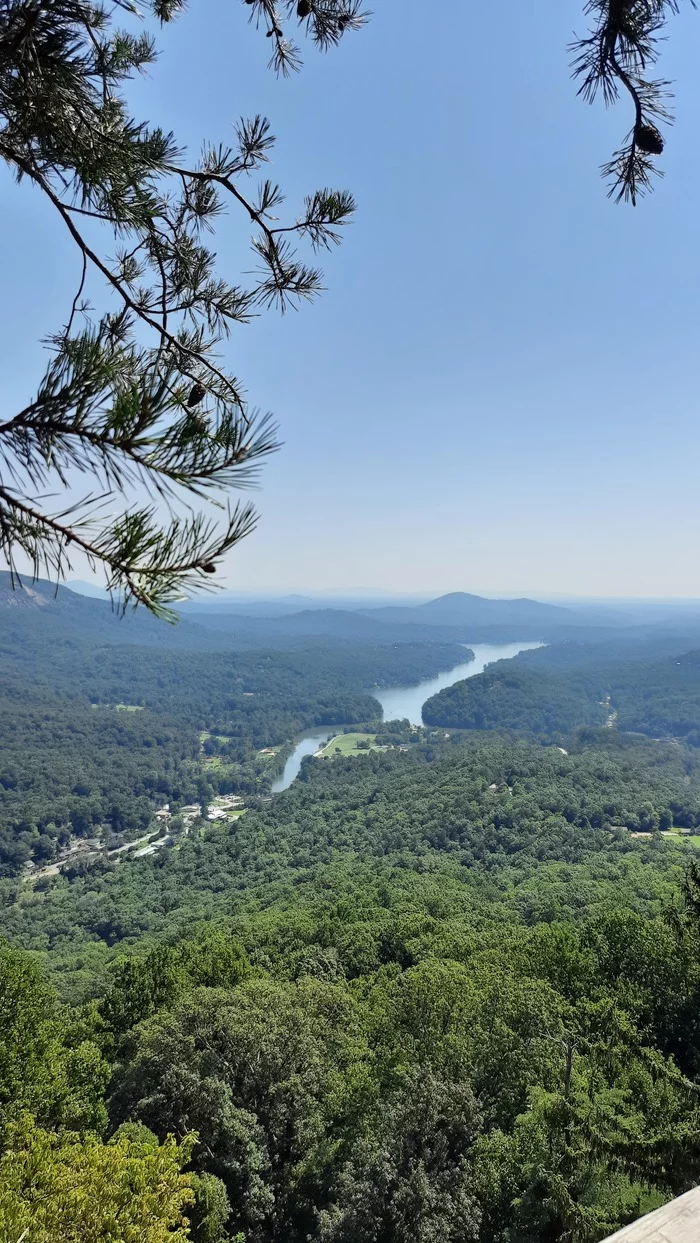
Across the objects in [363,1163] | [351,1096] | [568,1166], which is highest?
[568,1166]

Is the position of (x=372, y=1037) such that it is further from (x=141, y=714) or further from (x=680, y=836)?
(x=141, y=714)

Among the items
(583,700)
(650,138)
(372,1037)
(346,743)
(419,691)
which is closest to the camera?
(650,138)

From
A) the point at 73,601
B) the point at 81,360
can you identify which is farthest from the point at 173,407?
the point at 73,601

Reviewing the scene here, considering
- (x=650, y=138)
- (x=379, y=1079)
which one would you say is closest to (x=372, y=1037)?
(x=379, y=1079)

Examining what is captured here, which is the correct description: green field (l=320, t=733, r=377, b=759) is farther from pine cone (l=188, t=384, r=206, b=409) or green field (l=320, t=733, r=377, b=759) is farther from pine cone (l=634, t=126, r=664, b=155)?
pine cone (l=634, t=126, r=664, b=155)

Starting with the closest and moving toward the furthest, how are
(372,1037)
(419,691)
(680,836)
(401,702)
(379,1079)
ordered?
(379,1079) < (372,1037) < (680,836) < (401,702) < (419,691)

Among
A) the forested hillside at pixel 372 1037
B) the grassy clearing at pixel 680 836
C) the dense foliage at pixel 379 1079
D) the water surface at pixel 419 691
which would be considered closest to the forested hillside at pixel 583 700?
the water surface at pixel 419 691

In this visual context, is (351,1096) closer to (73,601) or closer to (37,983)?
(37,983)
